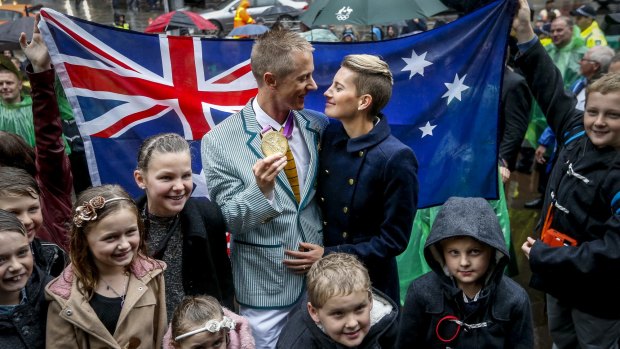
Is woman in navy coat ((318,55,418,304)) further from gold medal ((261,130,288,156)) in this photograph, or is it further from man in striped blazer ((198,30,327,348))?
gold medal ((261,130,288,156))

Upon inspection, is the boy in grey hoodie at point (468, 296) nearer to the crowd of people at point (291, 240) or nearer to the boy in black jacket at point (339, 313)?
the crowd of people at point (291, 240)

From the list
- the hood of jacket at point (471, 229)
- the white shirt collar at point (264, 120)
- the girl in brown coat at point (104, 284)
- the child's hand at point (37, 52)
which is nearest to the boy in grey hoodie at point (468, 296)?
the hood of jacket at point (471, 229)

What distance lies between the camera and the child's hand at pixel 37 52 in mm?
3348

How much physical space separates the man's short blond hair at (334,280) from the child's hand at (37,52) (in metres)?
1.84

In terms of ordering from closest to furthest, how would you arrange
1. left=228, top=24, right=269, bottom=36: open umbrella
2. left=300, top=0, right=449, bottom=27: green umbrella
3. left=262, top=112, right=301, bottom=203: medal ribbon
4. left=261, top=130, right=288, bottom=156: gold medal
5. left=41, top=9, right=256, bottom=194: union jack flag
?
left=261, top=130, right=288, bottom=156: gold medal → left=262, top=112, right=301, bottom=203: medal ribbon → left=41, top=9, right=256, bottom=194: union jack flag → left=300, top=0, right=449, bottom=27: green umbrella → left=228, top=24, right=269, bottom=36: open umbrella

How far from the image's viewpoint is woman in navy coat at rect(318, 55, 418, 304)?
3049mm

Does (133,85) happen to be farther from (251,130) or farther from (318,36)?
(318,36)

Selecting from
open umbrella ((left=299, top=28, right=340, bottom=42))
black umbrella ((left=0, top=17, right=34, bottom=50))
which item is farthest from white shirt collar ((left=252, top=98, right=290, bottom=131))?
black umbrella ((left=0, top=17, right=34, bottom=50))

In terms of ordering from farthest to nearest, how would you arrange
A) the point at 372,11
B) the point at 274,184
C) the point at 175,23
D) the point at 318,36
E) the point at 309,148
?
the point at 175,23, the point at 318,36, the point at 372,11, the point at 309,148, the point at 274,184

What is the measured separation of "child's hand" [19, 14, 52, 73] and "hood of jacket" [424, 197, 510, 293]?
7.16 feet

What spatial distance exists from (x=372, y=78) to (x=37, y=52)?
1.77 meters

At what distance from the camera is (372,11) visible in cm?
764

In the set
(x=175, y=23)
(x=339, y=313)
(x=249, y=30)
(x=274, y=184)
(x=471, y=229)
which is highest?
(x=274, y=184)

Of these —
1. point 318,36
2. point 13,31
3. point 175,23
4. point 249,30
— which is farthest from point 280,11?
point 318,36
